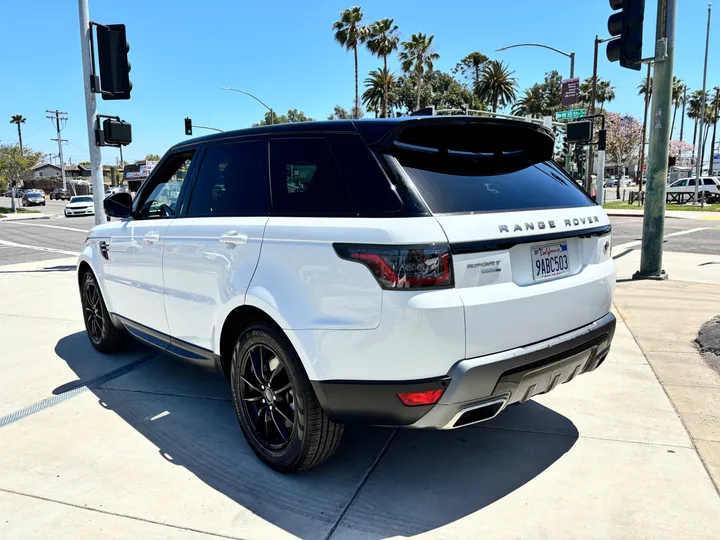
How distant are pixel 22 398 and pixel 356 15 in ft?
161

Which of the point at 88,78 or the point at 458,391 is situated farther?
the point at 88,78

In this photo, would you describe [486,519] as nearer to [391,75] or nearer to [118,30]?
[118,30]

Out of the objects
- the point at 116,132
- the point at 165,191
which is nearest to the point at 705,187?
the point at 116,132

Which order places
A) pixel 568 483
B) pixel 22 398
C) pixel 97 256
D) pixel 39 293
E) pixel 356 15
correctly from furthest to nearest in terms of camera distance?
1. pixel 356 15
2. pixel 39 293
3. pixel 97 256
4. pixel 22 398
5. pixel 568 483

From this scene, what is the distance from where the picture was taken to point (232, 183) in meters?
3.48

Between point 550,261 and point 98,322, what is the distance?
4.26 m

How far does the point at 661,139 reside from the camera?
27.8 feet

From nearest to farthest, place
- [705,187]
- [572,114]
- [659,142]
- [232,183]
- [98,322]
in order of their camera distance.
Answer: [232,183] < [98,322] < [659,142] < [572,114] < [705,187]

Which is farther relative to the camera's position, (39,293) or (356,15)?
(356,15)

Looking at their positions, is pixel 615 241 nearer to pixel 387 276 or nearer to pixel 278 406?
pixel 278 406

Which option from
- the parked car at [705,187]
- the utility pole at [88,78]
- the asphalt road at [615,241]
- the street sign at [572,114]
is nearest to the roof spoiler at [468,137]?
the utility pole at [88,78]

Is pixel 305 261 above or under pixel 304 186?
under

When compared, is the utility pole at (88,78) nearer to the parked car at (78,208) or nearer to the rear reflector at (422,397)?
the rear reflector at (422,397)

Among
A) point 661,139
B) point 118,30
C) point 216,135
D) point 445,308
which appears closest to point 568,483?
point 445,308
